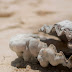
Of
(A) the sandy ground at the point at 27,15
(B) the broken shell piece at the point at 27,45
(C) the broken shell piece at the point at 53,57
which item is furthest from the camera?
(A) the sandy ground at the point at 27,15

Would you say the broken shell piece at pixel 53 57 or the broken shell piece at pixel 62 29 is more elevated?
the broken shell piece at pixel 62 29

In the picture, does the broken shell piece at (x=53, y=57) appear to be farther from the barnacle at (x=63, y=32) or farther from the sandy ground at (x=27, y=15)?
the sandy ground at (x=27, y=15)

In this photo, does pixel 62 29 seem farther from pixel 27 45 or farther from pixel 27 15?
pixel 27 15

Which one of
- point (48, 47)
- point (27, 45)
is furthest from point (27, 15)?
point (48, 47)

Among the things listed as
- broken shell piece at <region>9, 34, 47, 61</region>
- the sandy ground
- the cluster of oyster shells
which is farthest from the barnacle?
the sandy ground

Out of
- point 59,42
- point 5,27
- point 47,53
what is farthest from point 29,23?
point 47,53

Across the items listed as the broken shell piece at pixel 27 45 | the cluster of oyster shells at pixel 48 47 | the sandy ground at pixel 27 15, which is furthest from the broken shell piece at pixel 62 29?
the sandy ground at pixel 27 15

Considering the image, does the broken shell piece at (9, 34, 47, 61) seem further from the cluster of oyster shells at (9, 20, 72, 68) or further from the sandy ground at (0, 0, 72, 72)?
the sandy ground at (0, 0, 72, 72)
